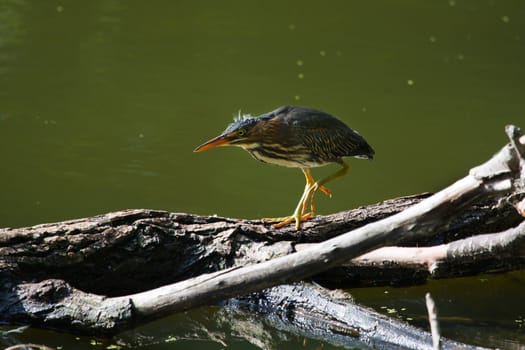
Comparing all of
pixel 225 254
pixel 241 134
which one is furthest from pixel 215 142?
pixel 225 254

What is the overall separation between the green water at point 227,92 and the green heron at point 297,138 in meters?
1.41

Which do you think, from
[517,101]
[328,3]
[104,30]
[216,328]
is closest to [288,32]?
[328,3]

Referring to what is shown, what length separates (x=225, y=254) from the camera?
541 cm

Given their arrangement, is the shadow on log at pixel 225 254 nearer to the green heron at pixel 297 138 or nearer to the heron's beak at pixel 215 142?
the heron's beak at pixel 215 142

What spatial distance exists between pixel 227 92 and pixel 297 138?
15.9 feet

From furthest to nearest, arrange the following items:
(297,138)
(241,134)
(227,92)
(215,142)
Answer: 1. (227,92)
2. (297,138)
3. (241,134)
4. (215,142)

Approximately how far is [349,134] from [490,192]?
2248 millimetres

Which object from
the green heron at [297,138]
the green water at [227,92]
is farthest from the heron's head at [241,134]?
the green water at [227,92]

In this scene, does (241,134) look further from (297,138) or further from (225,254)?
(225,254)

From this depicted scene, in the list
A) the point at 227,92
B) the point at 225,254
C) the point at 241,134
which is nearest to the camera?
the point at 225,254

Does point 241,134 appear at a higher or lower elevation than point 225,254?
higher

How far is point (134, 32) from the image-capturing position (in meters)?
12.9

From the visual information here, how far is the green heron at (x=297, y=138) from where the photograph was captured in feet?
19.6

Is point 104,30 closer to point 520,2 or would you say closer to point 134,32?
point 134,32
